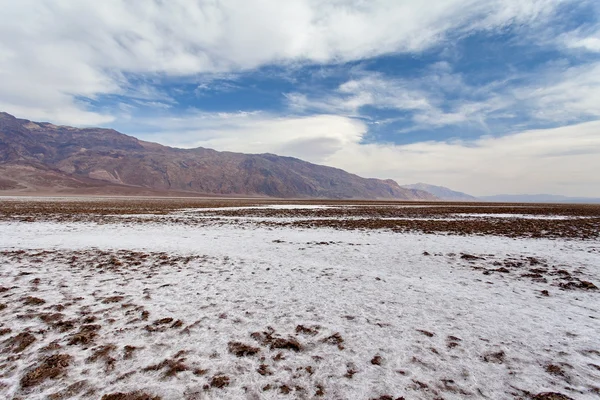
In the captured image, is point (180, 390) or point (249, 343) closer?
point (180, 390)

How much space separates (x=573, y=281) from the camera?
8992mm

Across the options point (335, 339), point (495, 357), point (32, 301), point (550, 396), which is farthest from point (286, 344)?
point (32, 301)

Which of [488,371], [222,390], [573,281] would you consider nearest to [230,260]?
[222,390]

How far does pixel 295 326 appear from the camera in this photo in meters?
5.68

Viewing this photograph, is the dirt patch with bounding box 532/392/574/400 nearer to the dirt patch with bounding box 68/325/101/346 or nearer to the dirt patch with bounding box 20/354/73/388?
the dirt patch with bounding box 20/354/73/388

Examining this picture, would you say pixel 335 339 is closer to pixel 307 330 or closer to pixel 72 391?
pixel 307 330

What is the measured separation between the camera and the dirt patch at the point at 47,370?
3807mm

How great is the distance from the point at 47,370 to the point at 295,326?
3802 mm

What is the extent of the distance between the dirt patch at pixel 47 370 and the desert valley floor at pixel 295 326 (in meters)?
0.02

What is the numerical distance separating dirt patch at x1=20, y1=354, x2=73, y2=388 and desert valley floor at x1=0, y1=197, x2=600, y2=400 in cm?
2

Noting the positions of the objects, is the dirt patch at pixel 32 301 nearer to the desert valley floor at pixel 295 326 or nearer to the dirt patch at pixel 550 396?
the desert valley floor at pixel 295 326

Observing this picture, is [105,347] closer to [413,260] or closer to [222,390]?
[222,390]

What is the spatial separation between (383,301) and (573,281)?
264 inches

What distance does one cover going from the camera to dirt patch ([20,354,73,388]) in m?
3.81
